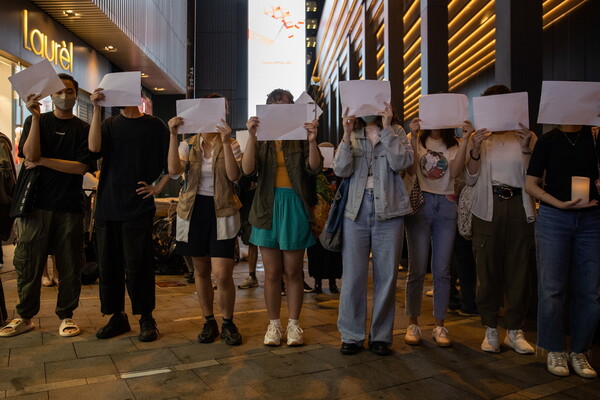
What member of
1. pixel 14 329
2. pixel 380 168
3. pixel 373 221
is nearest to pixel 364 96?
pixel 380 168

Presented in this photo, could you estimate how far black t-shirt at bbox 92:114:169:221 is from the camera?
414 centimetres

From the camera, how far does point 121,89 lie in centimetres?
402

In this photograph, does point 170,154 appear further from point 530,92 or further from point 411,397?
point 530,92

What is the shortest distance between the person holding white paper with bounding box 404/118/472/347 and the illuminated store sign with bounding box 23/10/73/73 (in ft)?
31.0

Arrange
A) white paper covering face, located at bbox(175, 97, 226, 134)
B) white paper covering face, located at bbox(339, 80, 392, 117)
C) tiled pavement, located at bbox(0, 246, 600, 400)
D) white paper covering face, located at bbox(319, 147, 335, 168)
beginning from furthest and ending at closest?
white paper covering face, located at bbox(319, 147, 335, 168), white paper covering face, located at bbox(175, 97, 226, 134), white paper covering face, located at bbox(339, 80, 392, 117), tiled pavement, located at bbox(0, 246, 600, 400)

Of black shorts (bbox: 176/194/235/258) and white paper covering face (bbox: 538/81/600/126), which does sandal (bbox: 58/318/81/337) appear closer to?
black shorts (bbox: 176/194/235/258)

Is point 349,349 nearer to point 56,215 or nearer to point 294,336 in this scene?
point 294,336

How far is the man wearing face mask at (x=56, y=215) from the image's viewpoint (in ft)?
13.7

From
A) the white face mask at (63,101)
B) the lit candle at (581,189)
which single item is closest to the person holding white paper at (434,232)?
the lit candle at (581,189)

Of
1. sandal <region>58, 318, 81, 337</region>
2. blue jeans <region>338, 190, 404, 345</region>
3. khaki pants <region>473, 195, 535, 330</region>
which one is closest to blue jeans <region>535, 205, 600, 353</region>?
khaki pants <region>473, 195, 535, 330</region>

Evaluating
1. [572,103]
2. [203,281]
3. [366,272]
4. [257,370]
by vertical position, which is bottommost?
[257,370]

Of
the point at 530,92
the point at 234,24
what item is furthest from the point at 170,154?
the point at 234,24

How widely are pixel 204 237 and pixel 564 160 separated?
2.63 metres

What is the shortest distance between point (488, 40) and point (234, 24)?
15411mm
